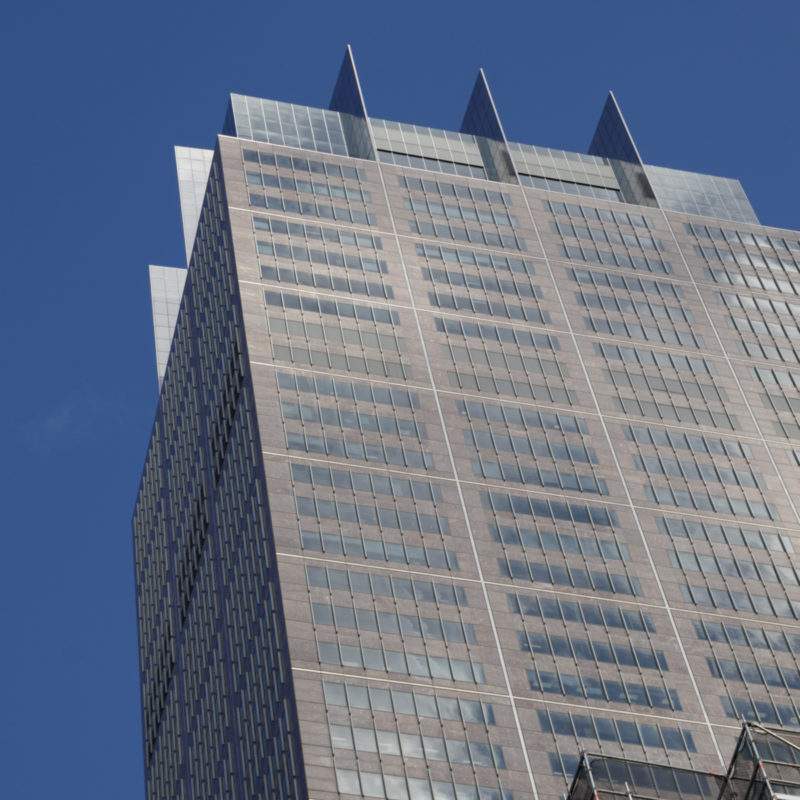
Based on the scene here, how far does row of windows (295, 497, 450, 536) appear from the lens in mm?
137375

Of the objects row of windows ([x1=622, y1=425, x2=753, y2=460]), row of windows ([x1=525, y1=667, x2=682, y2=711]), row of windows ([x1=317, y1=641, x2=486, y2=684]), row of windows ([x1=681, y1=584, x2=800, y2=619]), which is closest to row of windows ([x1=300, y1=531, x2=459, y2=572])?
row of windows ([x1=317, y1=641, x2=486, y2=684])

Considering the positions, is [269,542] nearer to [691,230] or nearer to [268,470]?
[268,470]

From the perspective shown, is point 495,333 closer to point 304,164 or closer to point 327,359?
point 327,359

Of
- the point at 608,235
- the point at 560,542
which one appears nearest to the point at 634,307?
the point at 608,235

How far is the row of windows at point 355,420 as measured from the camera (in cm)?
14588

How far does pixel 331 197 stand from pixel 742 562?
172 ft

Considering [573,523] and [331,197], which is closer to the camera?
[573,523]

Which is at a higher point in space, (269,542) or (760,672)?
(269,542)

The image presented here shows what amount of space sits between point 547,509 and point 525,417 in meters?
11.5

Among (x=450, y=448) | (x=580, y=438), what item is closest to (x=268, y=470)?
(x=450, y=448)

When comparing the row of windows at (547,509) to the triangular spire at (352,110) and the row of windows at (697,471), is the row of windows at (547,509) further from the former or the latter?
the triangular spire at (352,110)

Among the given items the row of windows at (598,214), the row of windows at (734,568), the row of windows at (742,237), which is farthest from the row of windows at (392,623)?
the row of windows at (742,237)

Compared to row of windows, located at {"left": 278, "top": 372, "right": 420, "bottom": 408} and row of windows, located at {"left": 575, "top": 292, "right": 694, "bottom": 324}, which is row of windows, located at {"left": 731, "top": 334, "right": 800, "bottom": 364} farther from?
row of windows, located at {"left": 278, "top": 372, "right": 420, "bottom": 408}

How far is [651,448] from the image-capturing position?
158250mm
